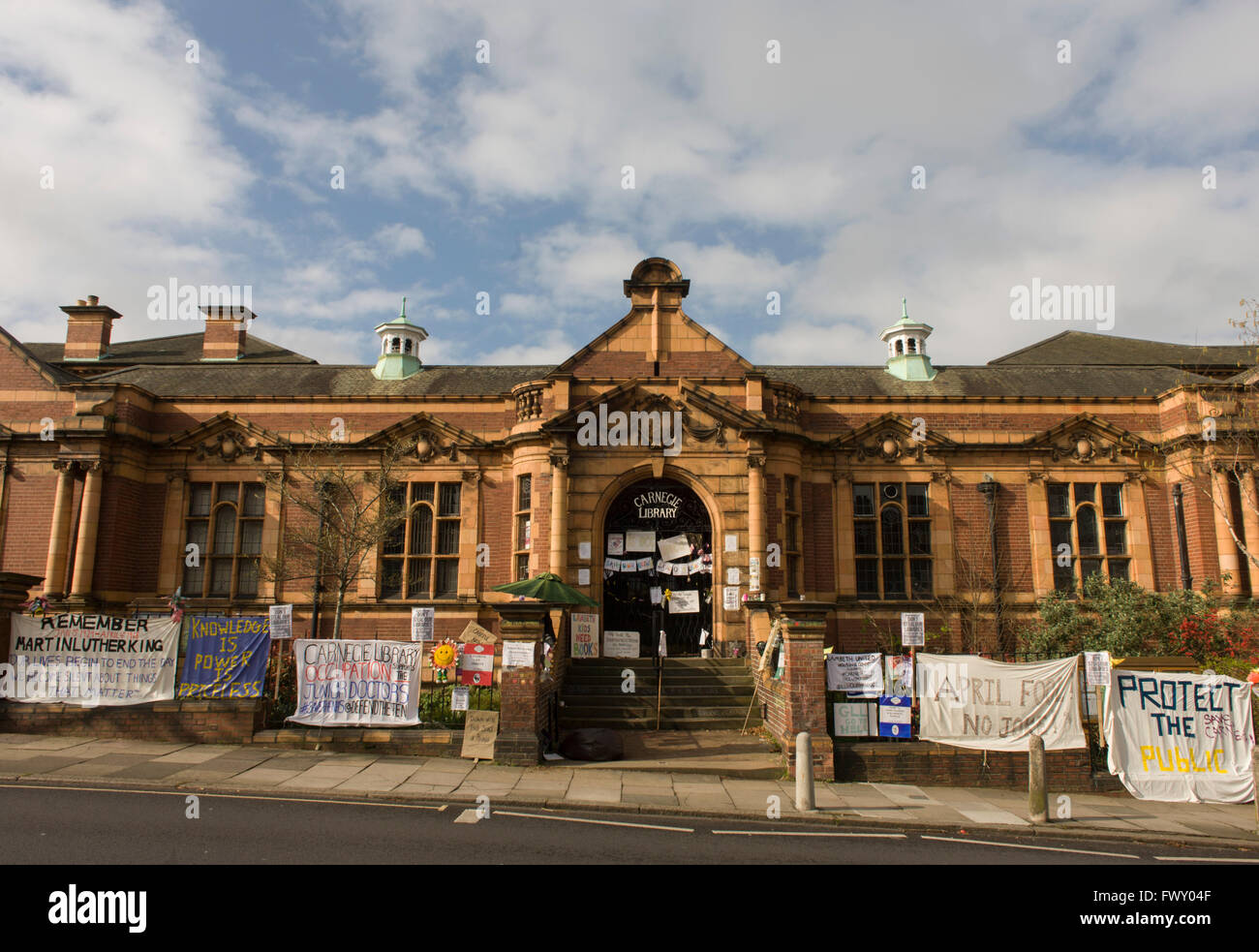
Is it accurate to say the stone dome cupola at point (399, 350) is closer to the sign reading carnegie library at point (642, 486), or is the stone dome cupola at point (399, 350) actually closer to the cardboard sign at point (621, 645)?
the sign reading carnegie library at point (642, 486)

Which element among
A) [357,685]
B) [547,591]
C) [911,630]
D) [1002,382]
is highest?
[1002,382]

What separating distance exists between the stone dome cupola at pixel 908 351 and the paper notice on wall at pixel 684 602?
1080 centimetres

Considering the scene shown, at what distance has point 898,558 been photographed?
70.6 ft

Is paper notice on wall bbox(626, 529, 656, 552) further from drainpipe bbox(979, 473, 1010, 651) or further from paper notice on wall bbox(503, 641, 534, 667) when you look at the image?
drainpipe bbox(979, 473, 1010, 651)

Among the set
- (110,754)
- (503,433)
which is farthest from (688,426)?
(110,754)

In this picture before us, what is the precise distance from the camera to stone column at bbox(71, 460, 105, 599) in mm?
20156

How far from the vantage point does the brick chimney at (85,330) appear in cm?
2944

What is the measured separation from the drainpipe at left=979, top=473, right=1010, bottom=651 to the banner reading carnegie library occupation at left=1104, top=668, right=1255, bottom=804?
23.5 feet

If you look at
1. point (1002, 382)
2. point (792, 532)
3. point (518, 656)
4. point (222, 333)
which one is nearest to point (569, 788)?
point (518, 656)

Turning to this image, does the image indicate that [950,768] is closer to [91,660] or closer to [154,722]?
[154,722]

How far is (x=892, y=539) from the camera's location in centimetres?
2178

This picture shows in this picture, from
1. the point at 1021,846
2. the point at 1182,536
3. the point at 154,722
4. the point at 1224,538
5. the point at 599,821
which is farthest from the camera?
the point at 1182,536

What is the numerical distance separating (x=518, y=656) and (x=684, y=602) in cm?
659
